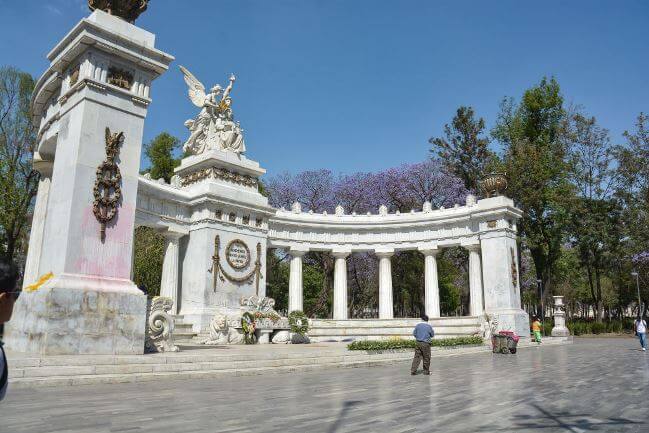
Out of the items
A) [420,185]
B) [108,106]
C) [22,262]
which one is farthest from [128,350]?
[420,185]

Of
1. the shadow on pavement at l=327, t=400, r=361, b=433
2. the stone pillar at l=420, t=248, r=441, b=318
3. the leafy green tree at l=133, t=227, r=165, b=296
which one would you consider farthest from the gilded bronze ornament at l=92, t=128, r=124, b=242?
the stone pillar at l=420, t=248, r=441, b=318

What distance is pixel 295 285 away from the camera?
36656mm

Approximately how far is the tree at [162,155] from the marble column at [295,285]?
19.6 meters

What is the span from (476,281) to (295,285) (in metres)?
13.0

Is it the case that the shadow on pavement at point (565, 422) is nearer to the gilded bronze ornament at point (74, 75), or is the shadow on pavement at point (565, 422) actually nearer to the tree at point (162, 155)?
the gilded bronze ornament at point (74, 75)

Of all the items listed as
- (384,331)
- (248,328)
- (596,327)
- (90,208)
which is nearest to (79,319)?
(90,208)

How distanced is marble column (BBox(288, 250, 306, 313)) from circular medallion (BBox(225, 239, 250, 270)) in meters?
6.89

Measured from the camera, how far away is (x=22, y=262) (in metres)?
37.9

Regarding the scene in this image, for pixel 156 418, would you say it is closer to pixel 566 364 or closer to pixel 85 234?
pixel 85 234

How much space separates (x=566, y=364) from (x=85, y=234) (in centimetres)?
1575

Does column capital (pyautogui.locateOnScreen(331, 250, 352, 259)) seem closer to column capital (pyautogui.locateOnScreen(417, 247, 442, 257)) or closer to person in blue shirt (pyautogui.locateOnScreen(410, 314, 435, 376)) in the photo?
column capital (pyautogui.locateOnScreen(417, 247, 442, 257))

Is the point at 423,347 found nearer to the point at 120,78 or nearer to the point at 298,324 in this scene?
the point at 120,78

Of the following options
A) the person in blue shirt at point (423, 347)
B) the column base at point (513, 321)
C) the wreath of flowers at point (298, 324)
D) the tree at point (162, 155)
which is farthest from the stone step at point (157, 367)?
the tree at point (162, 155)

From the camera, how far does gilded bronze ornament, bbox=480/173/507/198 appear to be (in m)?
34.1
